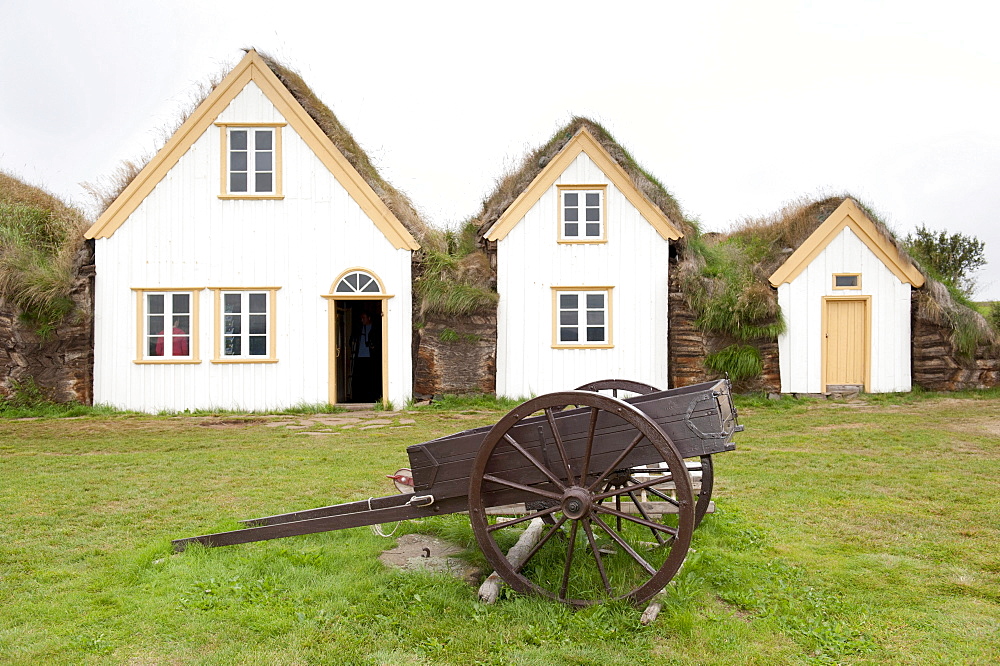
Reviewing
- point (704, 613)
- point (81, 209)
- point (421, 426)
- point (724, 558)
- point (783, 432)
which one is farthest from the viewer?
point (81, 209)

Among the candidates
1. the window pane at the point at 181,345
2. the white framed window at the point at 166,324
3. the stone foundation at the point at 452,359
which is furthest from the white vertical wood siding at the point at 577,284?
the window pane at the point at 181,345

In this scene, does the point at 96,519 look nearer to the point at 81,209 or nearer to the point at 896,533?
the point at 896,533

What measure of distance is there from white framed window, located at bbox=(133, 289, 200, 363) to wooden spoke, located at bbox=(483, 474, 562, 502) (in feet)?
42.0

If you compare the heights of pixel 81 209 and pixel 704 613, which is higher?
pixel 81 209

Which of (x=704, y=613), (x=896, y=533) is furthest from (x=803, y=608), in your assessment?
(x=896, y=533)

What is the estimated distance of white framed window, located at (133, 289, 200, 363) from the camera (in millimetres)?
15492

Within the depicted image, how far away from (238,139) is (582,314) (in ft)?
26.9

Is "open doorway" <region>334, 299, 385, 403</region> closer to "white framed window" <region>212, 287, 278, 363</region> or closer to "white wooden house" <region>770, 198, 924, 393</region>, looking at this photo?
"white framed window" <region>212, 287, 278, 363</region>

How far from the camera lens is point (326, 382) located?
15656 mm

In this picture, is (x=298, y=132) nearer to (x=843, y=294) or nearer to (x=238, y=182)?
(x=238, y=182)

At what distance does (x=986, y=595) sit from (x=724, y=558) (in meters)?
1.48

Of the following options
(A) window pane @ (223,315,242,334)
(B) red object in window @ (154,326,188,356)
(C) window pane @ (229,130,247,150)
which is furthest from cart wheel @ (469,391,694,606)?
(C) window pane @ (229,130,247,150)

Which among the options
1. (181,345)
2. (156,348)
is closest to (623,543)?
(181,345)

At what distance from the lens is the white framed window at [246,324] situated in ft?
51.0
